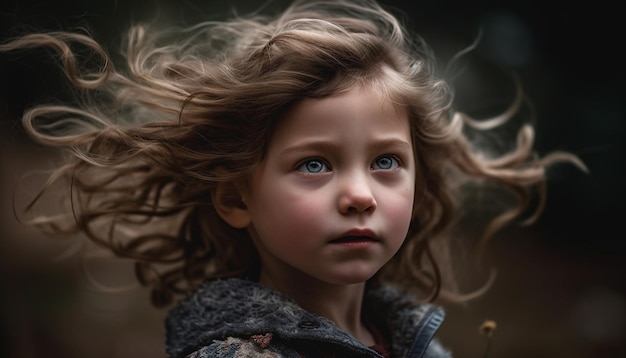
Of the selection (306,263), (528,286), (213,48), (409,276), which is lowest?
(528,286)

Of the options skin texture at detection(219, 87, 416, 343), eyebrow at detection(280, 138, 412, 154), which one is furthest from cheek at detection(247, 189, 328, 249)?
eyebrow at detection(280, 138, 412, 154)

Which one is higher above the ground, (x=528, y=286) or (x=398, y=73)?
(x=398, y=73)

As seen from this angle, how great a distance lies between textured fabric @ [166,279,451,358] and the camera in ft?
5.79

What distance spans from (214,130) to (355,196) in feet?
1.46

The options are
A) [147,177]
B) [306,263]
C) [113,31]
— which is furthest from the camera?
[113,31]

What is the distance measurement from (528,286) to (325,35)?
3.72m

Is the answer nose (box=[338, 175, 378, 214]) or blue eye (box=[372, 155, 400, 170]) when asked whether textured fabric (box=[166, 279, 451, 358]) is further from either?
blue eye (box=[372, 155, 400, 170])

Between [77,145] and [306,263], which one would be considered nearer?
[306,263]

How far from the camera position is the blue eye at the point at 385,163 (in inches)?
74.1

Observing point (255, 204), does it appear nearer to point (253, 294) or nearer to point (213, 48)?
point (253, 294)

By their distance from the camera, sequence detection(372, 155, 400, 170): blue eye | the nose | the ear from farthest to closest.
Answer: the ear
detection(372, 155, 400, 170): blue eye
the nose

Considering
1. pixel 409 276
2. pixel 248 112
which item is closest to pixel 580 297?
pixel 409 276

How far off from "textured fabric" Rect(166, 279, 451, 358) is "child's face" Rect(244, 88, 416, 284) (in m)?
0.12

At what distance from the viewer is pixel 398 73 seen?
2.03m
